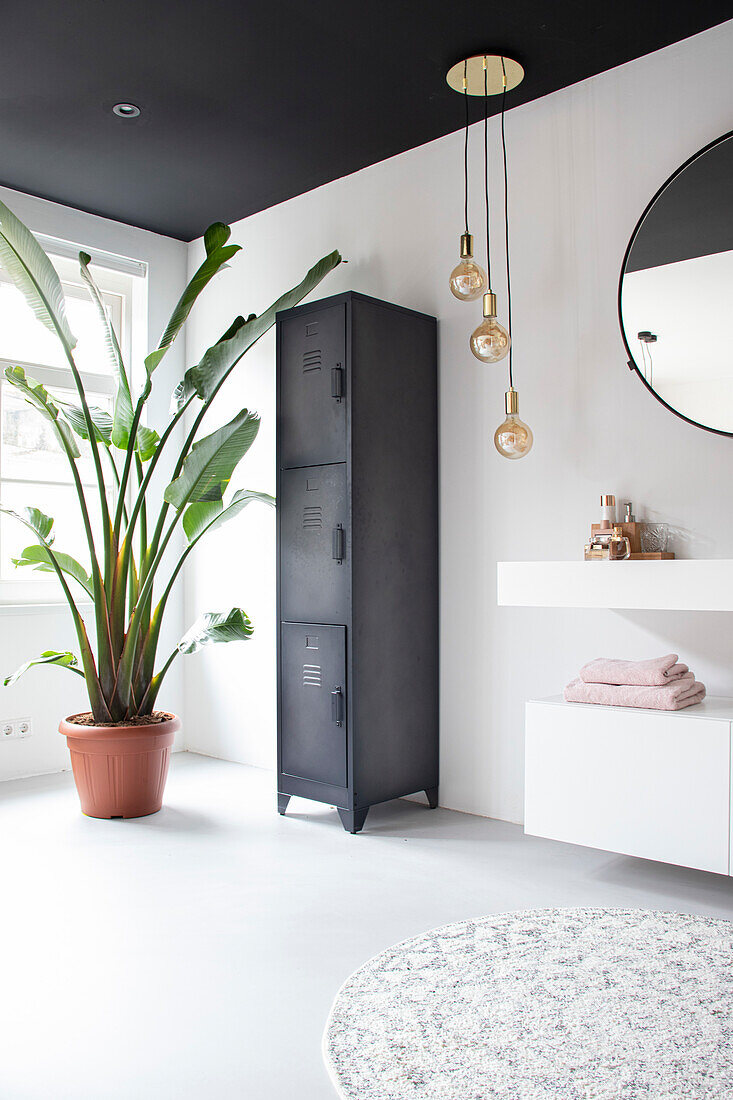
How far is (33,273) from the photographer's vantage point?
3.03m

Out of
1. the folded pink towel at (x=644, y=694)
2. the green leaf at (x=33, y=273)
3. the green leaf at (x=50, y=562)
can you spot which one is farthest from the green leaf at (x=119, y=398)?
the folded pink towel at (x=644, y=694)

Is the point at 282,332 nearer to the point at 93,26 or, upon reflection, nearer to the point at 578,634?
the point at 93,26

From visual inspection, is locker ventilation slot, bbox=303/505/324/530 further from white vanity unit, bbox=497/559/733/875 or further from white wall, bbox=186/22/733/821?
white vanity unit, bbox=497/559/733/875

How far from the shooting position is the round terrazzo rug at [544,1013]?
140 cm

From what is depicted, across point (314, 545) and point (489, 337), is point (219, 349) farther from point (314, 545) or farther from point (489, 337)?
point (489, 337)

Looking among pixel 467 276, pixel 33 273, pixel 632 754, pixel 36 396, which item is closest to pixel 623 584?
pixel 632 754

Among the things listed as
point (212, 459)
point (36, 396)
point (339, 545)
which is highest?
point (36, 396)

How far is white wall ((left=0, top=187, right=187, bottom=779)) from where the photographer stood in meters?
3.59

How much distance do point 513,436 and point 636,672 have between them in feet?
2.58

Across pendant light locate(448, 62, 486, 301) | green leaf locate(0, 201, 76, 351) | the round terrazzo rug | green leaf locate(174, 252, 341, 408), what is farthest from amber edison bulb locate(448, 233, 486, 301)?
the round terrazzo rug

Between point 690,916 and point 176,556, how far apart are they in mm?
2786

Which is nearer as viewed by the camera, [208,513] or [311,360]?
[311,360]

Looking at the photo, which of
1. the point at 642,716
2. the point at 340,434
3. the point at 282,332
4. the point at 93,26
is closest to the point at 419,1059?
the point at 642,716

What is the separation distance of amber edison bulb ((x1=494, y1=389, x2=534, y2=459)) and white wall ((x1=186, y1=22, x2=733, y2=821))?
21 centimetres
